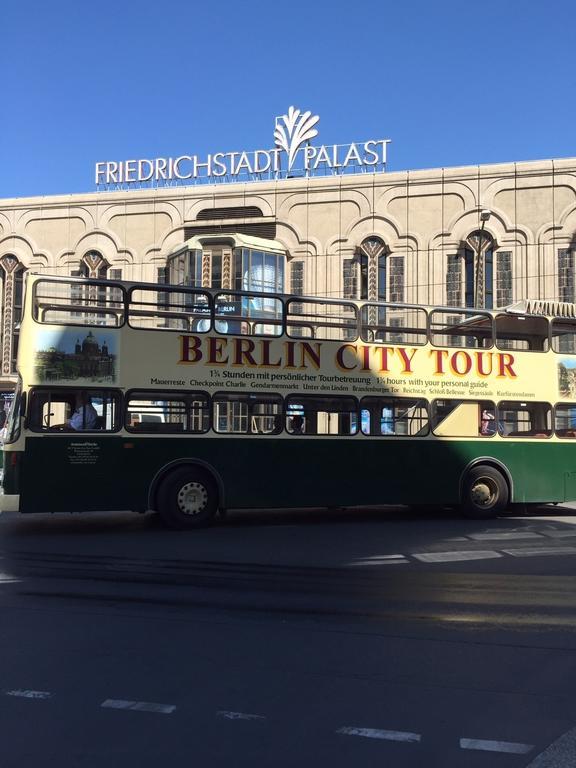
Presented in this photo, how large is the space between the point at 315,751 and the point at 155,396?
953 centimetres

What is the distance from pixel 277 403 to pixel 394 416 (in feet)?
7.86

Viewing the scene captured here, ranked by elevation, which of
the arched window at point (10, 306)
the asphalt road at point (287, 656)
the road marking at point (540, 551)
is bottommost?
the road marking at point (540, 551)

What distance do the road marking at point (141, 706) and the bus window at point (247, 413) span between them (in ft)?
28.7

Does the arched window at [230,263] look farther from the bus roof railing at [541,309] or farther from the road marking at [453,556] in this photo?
the road marking at [453,556]

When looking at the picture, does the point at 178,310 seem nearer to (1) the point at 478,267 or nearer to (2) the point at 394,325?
(2) the point at 394,325

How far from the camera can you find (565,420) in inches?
608

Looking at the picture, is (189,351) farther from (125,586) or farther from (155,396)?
(125,586)

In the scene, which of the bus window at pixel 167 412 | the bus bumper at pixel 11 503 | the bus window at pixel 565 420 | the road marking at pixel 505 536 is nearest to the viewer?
the bus bumper at pixel 11 503

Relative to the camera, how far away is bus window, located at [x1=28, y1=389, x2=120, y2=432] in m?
12.3

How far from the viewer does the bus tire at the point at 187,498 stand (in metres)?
12.9

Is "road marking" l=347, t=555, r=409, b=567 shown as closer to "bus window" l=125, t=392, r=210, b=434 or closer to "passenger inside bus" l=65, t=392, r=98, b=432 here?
"bus window" l=125, t=392, r=210, b=434

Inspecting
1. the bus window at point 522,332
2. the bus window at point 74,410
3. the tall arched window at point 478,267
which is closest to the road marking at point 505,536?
the bus window at point 522,332

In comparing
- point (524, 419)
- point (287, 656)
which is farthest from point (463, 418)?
point (287, 656)

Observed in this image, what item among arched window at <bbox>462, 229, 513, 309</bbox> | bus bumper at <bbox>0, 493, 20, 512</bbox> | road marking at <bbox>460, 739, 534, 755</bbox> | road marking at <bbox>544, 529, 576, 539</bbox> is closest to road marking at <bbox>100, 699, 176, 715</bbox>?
road marking at <bbox>460, 739, 534, 755</bbox>
